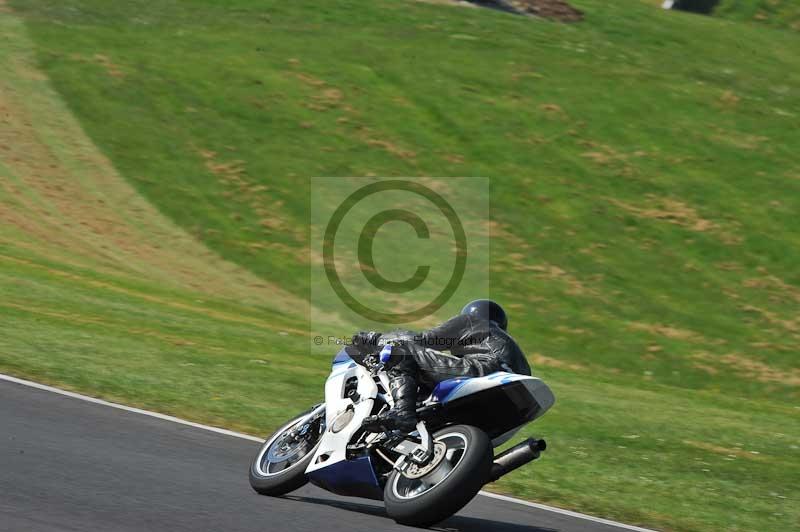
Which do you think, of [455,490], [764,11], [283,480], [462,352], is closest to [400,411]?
[462,352]

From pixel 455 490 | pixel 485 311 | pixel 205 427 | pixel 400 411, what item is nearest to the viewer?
pixel 455 490

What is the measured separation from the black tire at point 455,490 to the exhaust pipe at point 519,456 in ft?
1.05

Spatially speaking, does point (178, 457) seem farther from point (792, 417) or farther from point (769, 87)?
point (769, 87)

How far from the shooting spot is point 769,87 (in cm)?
4009

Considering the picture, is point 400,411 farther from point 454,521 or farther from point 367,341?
point 454,521

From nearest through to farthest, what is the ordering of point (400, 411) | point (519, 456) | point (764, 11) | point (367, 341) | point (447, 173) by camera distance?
point (519, 456), point (400, 411), point (367, 341), point (447, 173), point (764, 11)

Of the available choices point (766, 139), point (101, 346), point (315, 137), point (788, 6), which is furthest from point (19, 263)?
point (788, 6)

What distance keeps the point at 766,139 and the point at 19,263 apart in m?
23.5

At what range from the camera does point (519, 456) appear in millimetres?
7566

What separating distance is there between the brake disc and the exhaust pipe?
0.38 meters

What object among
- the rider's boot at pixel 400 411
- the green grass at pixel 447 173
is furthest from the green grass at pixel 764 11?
the rider's boot at pixel 400 411

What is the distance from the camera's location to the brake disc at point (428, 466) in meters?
7.36

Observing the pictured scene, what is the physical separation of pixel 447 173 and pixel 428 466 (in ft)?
73.6

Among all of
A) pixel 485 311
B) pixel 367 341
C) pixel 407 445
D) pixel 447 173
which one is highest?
pixel 485 311
